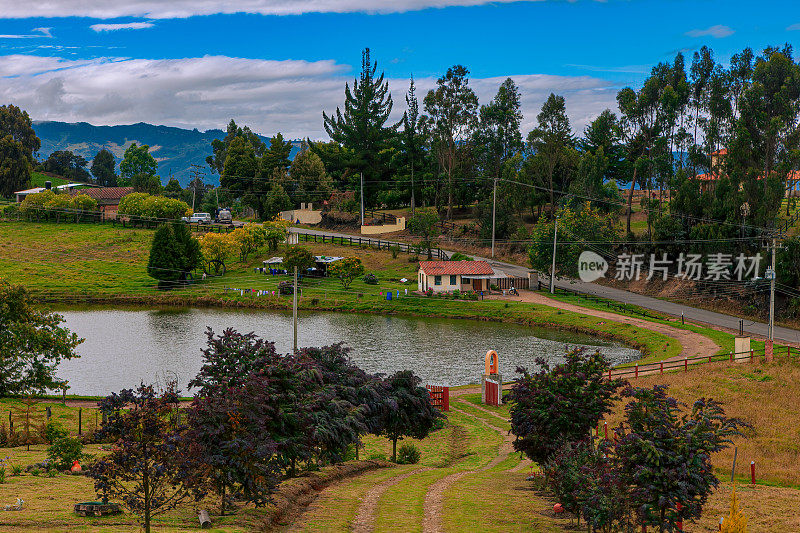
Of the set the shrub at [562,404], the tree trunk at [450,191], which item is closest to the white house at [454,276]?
the tree trunk at [450,191]

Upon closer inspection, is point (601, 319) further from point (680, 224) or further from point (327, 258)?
point (327, 258)

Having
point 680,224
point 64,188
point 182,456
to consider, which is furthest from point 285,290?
point 64,188

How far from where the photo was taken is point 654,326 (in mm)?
66438

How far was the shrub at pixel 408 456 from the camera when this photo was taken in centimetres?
3068

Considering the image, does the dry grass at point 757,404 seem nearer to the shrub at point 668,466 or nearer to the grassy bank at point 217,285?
the shrub at point 668,466

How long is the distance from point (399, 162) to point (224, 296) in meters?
44.4

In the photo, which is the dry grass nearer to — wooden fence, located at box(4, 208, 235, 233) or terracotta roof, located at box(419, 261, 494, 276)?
terracotta roof, located at box(419, 261, 494, 276)

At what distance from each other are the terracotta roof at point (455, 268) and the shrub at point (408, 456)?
2084 inches

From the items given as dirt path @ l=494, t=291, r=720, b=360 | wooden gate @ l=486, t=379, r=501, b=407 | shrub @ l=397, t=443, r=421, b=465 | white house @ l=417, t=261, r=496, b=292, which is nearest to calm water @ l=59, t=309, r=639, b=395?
dirt path @ l=494, t=291, r=720, b=360

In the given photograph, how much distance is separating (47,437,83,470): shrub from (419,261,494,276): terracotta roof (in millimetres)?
60570

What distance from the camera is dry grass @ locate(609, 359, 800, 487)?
28422 mm

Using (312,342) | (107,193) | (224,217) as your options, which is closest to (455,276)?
(312,342)

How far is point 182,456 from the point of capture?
1714cm

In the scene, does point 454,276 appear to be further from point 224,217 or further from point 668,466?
point 668,466
